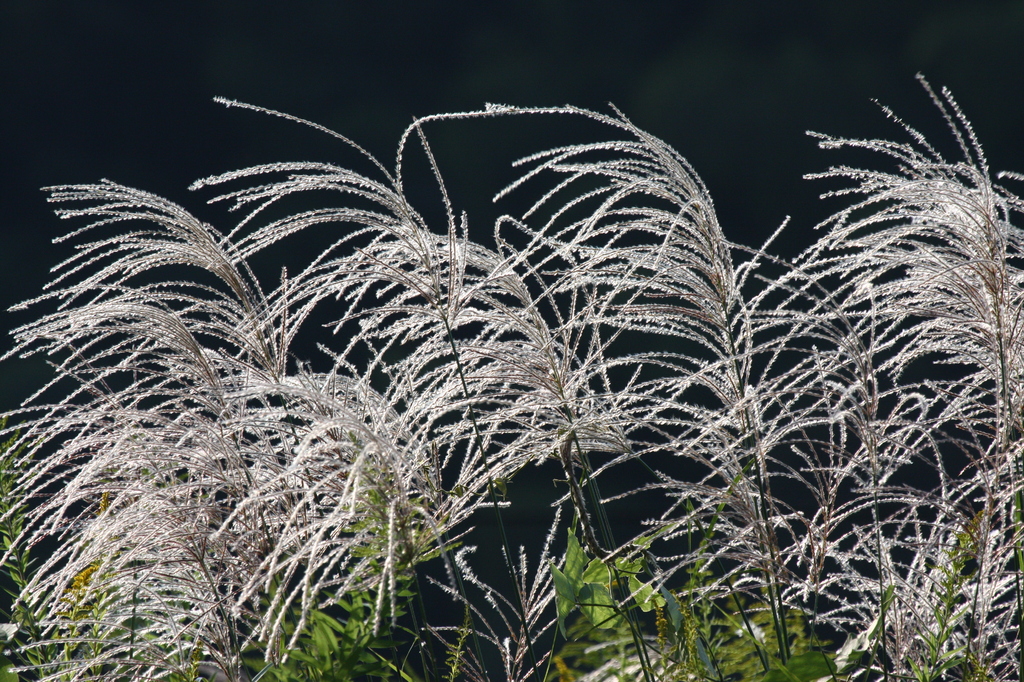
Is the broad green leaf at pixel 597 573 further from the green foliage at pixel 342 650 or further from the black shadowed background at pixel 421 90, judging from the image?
the black shadowed background at pixel 421 90

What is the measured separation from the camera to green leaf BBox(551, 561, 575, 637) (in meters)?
1.35

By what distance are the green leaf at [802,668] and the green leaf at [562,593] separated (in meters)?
0.33

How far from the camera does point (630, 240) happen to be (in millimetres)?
1678

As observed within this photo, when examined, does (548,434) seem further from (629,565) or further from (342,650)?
(342,650)

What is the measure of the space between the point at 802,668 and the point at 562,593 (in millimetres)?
376

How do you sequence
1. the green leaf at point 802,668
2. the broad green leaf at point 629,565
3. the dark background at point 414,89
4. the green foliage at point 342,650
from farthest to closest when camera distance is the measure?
the dark background at point 414,89 → the broad green leaf at point 629,565 → the green foliage at point 342,650 → the green leaf at point 802,668

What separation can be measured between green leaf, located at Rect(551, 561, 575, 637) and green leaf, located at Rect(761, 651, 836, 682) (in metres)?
0.33

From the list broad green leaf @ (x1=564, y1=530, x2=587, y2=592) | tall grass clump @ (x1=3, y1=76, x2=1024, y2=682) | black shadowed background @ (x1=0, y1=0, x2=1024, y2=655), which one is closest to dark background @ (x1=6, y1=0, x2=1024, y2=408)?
black shadowed background @ (x1=0, y1=0, x2=1024, y2=655)

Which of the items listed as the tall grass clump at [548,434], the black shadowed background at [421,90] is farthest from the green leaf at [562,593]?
the black shadowed background at [421,90]

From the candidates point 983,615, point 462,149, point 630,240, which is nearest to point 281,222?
point 630,240

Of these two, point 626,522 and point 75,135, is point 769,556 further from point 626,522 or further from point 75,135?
point 75,135

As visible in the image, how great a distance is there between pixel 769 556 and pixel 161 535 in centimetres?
89

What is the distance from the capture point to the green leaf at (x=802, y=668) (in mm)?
1125

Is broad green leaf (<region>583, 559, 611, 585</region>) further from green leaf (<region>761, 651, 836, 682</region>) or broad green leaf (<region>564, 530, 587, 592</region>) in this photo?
green leaf (<region>761, 651, 836, 682</region>)
